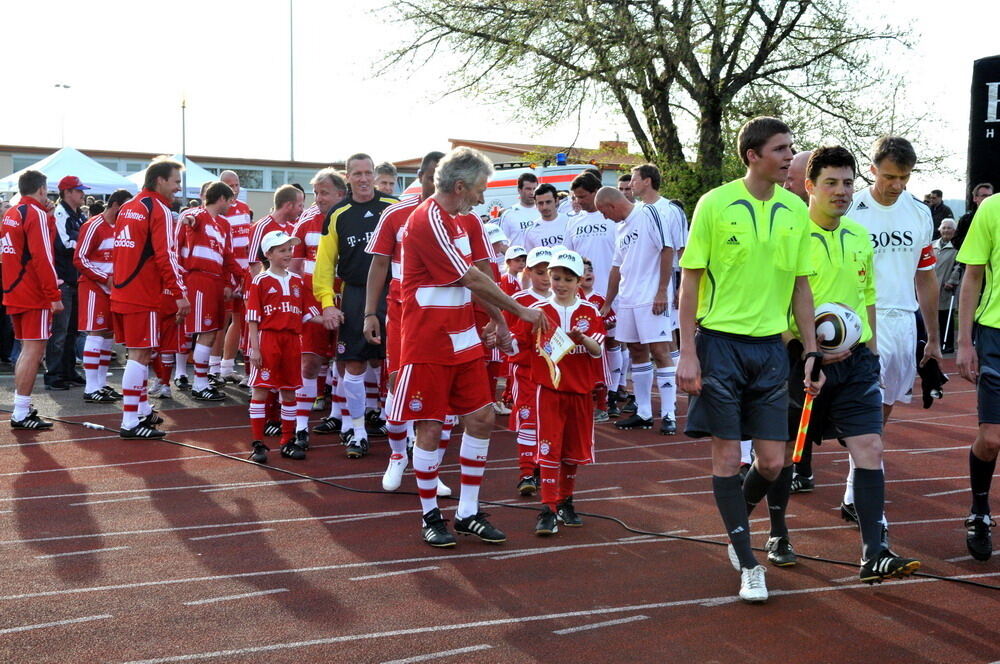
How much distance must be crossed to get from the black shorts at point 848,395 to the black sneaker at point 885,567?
0.64 meters

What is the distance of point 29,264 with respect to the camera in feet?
31.6

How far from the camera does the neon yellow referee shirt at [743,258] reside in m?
4.91

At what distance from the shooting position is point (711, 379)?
4.89 meters

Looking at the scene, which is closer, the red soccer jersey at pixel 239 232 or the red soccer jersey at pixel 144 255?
the red soccer jersey at pixel 144 255

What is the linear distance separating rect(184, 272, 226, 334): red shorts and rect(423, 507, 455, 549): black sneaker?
6498 millimetres

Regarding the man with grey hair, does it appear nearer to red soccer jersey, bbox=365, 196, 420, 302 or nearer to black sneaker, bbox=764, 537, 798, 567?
red soccer jersey, bbox=365, 196, 420, 302

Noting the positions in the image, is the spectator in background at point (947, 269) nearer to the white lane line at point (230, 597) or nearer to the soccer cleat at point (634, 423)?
the soccer cleat at point (634, 423)

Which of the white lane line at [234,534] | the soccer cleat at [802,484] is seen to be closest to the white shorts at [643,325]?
the soccer cleat at [802,484]

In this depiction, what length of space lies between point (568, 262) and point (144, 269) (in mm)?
4380

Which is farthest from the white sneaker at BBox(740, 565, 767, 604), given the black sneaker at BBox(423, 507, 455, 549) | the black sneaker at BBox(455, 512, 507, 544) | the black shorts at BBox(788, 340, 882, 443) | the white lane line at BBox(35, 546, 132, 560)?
the white lane line at BBox(35, 546, 132, 560)

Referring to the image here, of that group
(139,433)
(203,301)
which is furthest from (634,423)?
(203,301)

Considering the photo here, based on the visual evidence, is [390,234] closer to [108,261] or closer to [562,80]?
[108,261]

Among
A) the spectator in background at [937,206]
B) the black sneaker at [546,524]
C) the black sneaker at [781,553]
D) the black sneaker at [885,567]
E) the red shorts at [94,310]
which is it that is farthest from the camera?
the spectator in background at [937,206]

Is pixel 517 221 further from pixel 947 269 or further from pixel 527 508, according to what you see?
pixel 947 269
